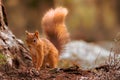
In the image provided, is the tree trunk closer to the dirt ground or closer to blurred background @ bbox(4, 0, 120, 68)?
the dirt ground

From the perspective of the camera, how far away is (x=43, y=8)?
27047 millimetres

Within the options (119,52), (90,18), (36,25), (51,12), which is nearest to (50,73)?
(119,52)

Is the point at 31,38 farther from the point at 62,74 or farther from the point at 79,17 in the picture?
the point at 79,17

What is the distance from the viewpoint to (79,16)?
30328 mm

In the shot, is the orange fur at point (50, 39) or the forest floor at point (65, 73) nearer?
the forest floor at point (65, 73)

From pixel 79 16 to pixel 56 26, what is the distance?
20.3 metres

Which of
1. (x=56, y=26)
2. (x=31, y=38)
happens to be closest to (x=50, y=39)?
(x=56, y=26)

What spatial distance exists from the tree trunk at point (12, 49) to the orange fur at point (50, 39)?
22 centimetres

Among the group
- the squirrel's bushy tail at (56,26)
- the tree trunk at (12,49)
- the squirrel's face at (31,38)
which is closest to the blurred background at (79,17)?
the squirrel's bushy tail at (56,26)

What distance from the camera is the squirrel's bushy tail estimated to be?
9859mm

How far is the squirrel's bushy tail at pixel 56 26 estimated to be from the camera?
986 cm

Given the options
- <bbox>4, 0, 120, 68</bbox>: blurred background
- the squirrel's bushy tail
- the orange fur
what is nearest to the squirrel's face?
the orange fur

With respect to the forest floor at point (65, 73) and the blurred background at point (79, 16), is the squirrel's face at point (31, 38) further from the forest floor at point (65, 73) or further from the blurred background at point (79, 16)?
the blurred background at point (79, 16)

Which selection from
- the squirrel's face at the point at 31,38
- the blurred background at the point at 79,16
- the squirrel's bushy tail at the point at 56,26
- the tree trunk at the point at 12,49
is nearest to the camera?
the tree trunk at the point at 12,49
